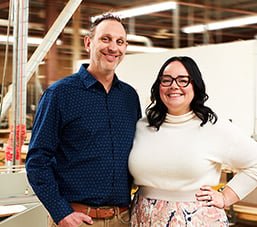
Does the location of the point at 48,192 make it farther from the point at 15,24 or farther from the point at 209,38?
the point at 209,38

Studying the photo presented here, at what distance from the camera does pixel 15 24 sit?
2.73m

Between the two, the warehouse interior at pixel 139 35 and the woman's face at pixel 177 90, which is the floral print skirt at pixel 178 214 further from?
the warehouse interior at pixel 139 35

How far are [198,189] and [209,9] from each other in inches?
205

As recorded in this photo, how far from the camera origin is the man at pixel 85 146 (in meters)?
1.67

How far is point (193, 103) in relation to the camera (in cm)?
177

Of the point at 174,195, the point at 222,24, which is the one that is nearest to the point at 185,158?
the point at 174,195

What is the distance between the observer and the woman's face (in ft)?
5.65

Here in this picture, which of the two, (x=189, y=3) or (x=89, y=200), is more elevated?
(x=189, y=3)

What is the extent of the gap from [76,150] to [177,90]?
0.42 meters

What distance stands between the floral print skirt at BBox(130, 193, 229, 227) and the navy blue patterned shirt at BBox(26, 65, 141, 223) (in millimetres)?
102

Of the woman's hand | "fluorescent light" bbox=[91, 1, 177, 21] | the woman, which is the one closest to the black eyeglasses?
the woman

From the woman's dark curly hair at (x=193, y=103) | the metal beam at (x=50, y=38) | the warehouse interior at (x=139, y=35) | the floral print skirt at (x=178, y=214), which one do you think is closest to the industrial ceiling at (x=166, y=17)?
the warehouse interior at (x=139, y=35)

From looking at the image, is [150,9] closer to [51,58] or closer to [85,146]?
[51,58]

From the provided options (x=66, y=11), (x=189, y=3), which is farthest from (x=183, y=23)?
(x=66, y=11)
